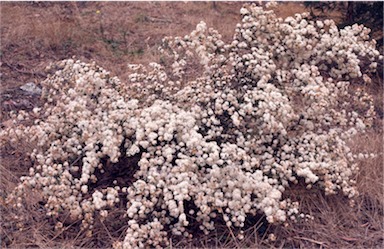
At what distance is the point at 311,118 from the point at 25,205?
2.19 metres

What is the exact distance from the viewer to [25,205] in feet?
11.5

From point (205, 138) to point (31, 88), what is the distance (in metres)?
2.76

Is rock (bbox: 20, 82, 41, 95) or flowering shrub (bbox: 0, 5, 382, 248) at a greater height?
flowering shrub (bbox: 0, 5, 382, 248)

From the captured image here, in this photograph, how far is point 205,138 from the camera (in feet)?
11.0

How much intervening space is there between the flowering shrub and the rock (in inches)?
55.2

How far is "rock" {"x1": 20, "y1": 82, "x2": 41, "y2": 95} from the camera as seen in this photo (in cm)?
529

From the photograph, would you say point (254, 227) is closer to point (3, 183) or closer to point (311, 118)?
point (311, 118)

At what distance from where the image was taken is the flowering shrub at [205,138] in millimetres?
3143

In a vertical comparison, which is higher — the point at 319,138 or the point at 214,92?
the point at 214,92

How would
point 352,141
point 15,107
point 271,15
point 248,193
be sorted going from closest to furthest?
point 248,193
point 271,15
point 352,141
point 15,107

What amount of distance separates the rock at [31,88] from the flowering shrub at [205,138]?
140 centimetres

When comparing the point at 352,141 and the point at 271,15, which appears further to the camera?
the point at 352,141

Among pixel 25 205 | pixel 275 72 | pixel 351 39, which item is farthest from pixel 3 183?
pixel 351 39

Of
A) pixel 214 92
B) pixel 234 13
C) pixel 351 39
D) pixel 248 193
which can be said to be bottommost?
pixel 234 13
